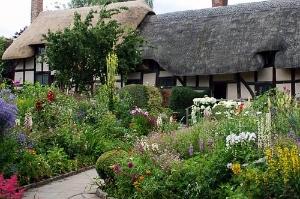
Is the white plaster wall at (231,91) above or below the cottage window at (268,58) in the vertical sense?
below

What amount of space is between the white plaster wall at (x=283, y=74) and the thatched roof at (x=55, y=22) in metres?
8.04

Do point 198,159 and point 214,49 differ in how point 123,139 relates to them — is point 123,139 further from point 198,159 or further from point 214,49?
point 214,49

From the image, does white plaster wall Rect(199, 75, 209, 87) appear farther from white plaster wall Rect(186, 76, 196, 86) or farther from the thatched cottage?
white plaster wall Rect(186, 76, 196, 86)

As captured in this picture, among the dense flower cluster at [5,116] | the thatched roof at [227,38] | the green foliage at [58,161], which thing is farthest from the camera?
the thatched roof at [227,38]

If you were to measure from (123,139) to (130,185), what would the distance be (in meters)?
4.81

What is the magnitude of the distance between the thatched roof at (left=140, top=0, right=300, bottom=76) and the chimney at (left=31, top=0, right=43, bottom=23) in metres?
9.47


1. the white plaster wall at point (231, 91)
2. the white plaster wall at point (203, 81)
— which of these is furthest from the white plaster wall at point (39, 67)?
the white plaster wall at point (231, 91)

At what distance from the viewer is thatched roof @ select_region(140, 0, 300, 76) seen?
19375 mm

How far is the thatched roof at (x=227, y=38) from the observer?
19.4 m

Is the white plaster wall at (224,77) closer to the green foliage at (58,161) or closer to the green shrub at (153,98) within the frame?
the green shrub at (153,98)

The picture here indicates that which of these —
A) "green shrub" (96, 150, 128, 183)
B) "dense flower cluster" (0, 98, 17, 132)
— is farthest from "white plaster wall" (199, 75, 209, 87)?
"dense flower cluster" (0, 98, 17, 132)

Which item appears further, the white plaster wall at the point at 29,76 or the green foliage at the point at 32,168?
the white plaster wall at the point at 29,76

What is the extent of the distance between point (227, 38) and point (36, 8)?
47.6 feet

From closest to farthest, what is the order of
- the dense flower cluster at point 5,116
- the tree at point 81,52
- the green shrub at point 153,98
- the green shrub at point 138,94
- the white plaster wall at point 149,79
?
the dense flower cluster at point 5,116 → the green shrub at point 138,94 → the tree at point 81,52 → the green shrub at point 153,98 → the white plaster wall at point 149,79
